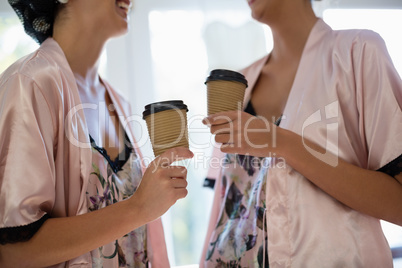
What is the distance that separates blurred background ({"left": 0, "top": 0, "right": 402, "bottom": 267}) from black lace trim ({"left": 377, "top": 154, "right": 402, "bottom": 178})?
4.54ft

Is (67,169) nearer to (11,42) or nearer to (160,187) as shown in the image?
(160,187)

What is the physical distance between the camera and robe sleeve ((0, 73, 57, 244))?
0.89 m

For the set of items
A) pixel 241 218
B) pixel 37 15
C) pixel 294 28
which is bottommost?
pixel 241 218

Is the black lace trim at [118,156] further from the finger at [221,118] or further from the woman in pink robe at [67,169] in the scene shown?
the finger at [221,118]

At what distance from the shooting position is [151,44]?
2412 mm

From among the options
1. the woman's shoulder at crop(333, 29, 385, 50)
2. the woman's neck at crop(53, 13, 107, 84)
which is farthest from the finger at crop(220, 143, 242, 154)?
the woman's neck at crop(53, 13, 107, 84)

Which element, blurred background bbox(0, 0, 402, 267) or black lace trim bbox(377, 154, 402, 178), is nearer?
black lace trim bbox(377, 154, 402, 178)

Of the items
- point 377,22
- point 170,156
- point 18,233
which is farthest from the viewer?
point 377,22

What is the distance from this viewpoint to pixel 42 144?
954mm

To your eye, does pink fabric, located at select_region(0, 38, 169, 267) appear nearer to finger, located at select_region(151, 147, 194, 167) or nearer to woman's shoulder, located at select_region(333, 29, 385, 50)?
finger, located at select_region(151, 147, 194, 167)

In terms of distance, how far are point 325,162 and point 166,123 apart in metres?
0.48

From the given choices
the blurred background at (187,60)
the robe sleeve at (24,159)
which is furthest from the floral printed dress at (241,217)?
the blurred background at (187,60)

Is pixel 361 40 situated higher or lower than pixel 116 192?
higher

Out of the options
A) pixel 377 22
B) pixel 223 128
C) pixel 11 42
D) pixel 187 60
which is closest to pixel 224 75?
pixel 223 128
